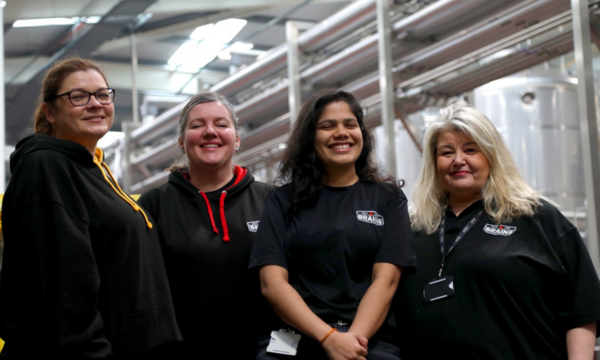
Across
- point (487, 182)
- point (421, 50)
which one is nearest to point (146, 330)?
point (487, 182)

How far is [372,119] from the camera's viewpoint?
16.2ft

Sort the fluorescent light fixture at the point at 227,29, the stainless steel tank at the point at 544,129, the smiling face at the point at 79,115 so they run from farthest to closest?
the fluorescent light fixture at the point at 227,29 < the stainless steel tank at the point at 544,129 < the smiling face at the point at 79,115

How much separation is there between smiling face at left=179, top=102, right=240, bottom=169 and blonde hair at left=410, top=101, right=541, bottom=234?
2.33 feet

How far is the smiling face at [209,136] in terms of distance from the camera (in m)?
2.29

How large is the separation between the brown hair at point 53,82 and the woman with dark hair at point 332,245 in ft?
2.41

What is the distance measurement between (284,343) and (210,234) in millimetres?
484

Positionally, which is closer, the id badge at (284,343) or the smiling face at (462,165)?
the id badge at (284,343)

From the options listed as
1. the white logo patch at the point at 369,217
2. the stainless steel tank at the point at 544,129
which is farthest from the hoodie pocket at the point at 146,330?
the stainless steel tank at the point at 544,129

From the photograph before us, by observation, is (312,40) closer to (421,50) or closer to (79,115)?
(421,50)

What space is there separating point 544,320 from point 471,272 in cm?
26

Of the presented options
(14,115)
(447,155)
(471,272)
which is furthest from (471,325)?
(14,115)

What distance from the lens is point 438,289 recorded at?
2.05 m

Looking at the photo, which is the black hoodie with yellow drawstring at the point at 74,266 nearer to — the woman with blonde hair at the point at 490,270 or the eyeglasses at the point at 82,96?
the eyeglasses at the point at 82,96

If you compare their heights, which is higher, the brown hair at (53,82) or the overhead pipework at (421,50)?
the overhead pipework at (421,50)
